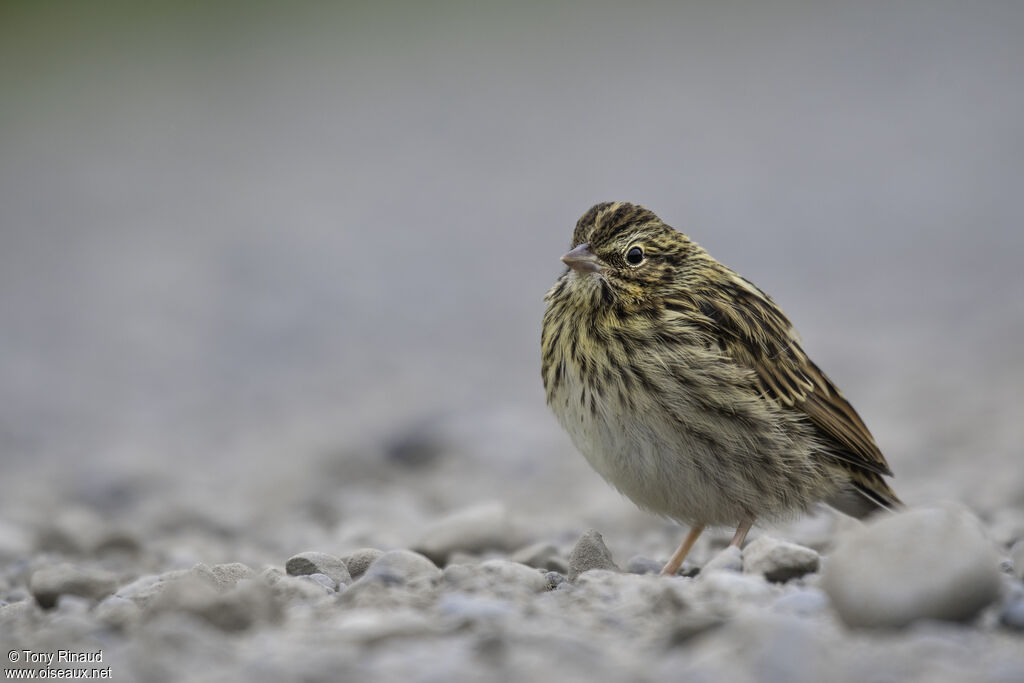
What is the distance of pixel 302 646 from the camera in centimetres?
346

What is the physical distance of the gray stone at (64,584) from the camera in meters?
4.75

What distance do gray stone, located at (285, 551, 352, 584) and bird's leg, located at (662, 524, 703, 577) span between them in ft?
4.15

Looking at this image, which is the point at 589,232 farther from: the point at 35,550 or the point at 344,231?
the point at 344,231

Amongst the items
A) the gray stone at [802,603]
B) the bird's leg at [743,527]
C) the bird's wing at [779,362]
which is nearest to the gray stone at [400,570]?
the gray stone at [802,603]

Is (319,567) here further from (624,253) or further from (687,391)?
(624,253)

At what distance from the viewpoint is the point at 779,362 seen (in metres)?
5.84

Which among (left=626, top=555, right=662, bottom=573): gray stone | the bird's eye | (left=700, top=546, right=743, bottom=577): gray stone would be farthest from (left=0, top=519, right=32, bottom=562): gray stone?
(left=700, top=546, right=743, bottom=577): gray stone

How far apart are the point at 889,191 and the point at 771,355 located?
17869mm

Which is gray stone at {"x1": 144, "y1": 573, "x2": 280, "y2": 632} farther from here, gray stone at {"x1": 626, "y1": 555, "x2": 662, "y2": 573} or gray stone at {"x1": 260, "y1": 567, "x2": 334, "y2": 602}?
gray stone at {"x1": 626, "y1": 555, "x2": 662, "y2": 573}

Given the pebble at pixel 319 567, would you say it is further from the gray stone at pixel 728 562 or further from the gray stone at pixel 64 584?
the gray stone at pixel 728 562

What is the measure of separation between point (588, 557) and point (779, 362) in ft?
4.44

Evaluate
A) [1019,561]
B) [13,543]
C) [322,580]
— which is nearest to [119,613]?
[322,580]

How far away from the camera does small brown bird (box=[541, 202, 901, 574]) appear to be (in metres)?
5.39

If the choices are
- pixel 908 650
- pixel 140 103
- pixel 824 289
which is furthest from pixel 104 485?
pixel 140 103
